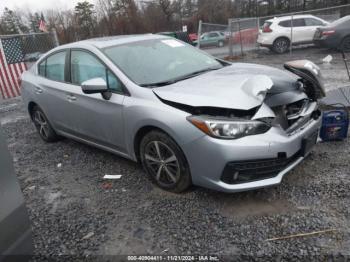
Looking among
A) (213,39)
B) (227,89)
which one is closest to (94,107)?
(227,89)

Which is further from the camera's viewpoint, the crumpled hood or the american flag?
the american flag

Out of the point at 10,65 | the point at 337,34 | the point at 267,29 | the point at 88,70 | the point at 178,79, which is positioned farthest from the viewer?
the point at 267,29

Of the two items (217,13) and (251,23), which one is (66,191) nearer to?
(251,23)

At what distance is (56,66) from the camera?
448 centimetres

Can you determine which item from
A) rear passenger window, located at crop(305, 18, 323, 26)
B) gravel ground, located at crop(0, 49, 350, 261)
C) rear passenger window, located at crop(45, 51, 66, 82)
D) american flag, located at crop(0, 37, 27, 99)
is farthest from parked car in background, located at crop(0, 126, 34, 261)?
rear passenger window, located at crop(305, 18, 323, 26)

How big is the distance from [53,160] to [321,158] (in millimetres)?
3647

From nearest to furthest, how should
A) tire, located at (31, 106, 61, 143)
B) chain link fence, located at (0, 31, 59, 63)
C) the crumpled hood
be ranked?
1. the crumpled hood
2. tire, located at (31, 106, 61, 143)
3. chain link fence, located at (0, 31, 59, 63)

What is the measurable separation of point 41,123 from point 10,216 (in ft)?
11.5

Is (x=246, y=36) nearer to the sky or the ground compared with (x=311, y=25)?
nearer to the ground

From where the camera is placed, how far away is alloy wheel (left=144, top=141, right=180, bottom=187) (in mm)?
3055

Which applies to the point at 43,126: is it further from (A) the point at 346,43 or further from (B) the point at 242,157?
(A) the point at 346,43

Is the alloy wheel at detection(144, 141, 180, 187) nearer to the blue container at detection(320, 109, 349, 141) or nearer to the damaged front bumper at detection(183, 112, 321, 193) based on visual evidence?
the damaged front bumper at detection(183, 112, 321, 193)

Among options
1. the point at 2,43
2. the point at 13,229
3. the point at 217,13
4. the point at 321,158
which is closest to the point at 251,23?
the point at 2,43

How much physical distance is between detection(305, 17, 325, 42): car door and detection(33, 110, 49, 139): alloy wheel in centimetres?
1194
